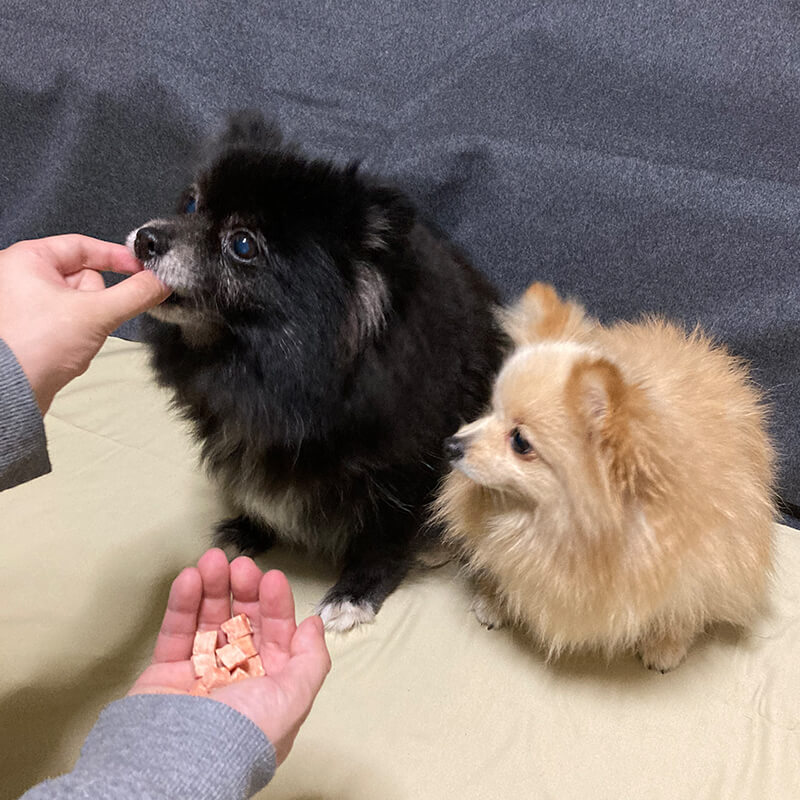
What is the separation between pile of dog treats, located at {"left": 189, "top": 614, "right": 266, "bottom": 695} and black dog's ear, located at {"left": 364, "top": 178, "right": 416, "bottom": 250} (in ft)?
2.35

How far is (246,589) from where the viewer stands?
1.28m

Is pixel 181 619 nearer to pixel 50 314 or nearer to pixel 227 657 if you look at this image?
pixel 227 657

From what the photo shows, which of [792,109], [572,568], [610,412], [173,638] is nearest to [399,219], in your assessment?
[610,412]

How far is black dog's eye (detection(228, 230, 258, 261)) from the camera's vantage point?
1241mm

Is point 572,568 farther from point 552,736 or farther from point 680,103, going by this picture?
point 680,103

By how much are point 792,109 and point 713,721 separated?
1307 millimetres

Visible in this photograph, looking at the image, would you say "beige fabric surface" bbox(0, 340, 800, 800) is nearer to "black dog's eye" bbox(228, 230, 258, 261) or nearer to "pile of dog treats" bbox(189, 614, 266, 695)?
"pile of dog treats" bbox(189, 614, 266, 695)

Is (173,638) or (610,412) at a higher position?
(610,412)

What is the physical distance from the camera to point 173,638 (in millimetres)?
1245

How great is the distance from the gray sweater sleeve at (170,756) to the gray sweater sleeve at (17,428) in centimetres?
38

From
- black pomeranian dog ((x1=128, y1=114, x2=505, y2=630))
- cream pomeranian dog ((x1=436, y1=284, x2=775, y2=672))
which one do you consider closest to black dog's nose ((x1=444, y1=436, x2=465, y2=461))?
cream pomeranian dog ((x1=436, y1=284, x2=775, y2=672))

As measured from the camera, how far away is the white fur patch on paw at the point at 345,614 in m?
1.54

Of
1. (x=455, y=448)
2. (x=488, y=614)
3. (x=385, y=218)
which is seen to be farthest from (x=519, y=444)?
(x=488, y=614)

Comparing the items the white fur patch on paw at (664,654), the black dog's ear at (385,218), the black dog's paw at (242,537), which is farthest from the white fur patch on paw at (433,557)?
the black dog's ear at (385,218)
